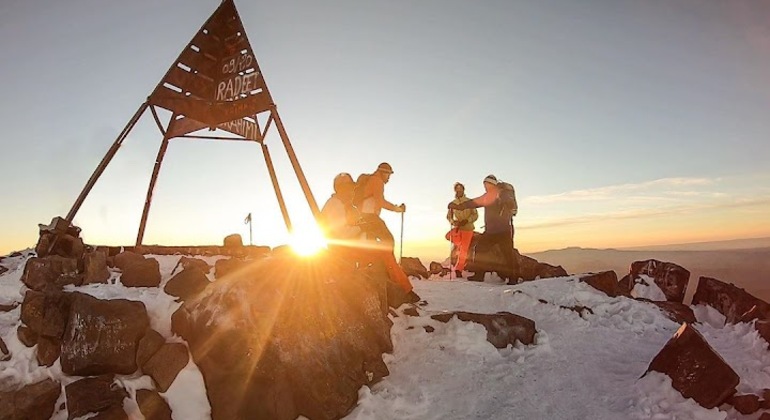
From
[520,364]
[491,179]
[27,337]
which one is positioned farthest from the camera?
[491,179]

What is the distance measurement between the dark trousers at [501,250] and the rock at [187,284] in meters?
8.40

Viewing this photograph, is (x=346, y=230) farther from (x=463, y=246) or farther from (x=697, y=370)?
(x=463, y=246)

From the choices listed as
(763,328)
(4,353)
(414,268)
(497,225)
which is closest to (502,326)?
(497,225)

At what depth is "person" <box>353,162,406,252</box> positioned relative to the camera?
10.1 metres

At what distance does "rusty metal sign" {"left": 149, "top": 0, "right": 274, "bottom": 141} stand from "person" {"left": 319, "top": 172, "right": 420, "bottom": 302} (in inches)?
173

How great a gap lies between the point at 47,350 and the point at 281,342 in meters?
3.77

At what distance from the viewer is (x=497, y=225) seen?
13.9 metres

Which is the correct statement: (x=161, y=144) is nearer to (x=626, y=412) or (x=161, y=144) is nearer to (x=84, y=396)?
(x=84, y=396)

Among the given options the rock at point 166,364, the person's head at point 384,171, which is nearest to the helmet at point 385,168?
the person's head at point 384,171

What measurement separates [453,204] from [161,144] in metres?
9.06

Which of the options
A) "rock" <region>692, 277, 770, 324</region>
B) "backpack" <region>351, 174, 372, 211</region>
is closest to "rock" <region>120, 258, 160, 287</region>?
"backpack" <region>351, 174, 372, 211</region>

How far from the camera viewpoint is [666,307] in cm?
1169

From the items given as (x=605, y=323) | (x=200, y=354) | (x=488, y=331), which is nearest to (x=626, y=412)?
(x=488, y=331)

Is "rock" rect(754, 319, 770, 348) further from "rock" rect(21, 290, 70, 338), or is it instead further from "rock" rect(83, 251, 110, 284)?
"rock" rect(83, 251, 110, 284)
